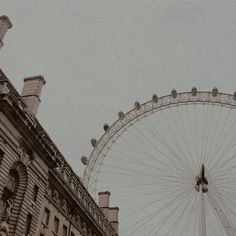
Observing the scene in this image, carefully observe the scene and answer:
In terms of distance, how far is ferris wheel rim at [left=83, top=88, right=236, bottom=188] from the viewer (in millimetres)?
64000

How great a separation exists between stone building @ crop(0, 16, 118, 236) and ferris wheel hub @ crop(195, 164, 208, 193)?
12995mm

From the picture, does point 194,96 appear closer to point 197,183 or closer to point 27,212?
point 197,183

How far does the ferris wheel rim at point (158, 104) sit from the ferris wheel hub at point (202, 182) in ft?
56.1

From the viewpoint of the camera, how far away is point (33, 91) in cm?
4300

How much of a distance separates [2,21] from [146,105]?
29.9m

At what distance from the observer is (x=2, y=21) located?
40.2 meters

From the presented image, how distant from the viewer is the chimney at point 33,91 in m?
41.9

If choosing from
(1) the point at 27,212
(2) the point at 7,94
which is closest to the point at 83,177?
(1) the point at 27,212

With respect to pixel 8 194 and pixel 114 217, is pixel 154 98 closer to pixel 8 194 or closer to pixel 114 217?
pixel 114 217

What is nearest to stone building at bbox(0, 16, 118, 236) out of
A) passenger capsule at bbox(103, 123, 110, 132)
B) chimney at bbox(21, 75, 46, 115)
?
chimney at bbox(21, 75, 46, 115)

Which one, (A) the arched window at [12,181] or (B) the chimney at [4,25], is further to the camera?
(B) the chimney at [4,25]

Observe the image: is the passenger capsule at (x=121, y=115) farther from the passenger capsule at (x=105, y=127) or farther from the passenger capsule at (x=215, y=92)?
the passenger capsule at (x=215, y=92)

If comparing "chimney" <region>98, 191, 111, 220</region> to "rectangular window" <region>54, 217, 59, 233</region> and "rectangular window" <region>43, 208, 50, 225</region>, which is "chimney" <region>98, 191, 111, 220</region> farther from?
"rectangular window" <region>43, 208, 50, 225</region>

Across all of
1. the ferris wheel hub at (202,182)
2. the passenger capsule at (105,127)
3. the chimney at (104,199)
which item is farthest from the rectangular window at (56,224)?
the chimney at (104,199)
